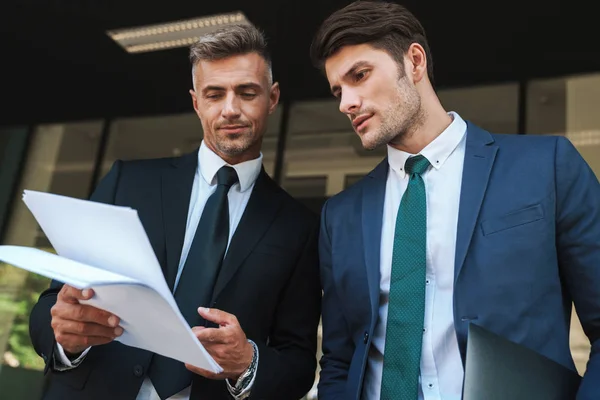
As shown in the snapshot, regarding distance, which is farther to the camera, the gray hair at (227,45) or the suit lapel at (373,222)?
the gray hair at (227,45)

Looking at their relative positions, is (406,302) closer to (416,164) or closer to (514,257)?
(514,257)

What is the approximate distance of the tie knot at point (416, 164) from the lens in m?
1.83

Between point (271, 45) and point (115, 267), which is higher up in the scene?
point (271, 45)

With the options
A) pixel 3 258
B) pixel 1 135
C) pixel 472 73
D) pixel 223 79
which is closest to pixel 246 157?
pixel 223 79

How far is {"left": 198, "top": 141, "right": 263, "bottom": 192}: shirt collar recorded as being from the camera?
210 cm

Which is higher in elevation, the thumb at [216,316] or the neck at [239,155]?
the neck at [239,155]

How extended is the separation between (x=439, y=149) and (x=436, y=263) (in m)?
0.36

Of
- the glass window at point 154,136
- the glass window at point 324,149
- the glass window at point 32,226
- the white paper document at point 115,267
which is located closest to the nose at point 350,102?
the white paper document at point 115,267

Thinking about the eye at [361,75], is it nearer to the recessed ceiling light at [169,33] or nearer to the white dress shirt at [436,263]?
the white dress shirt at [436,263]

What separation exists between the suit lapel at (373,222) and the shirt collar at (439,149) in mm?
76

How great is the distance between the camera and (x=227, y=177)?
6.77ft

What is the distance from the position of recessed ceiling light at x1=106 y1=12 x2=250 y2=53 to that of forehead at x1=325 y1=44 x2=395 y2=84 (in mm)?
2886

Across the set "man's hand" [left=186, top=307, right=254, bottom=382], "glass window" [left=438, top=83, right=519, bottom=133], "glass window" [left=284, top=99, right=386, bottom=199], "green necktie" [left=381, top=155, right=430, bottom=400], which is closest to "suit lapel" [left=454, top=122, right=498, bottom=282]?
"green necktie" [left=381, top=155, right=430, bottom=400]

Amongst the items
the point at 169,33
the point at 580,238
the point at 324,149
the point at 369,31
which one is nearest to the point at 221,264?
the point at 369,31
